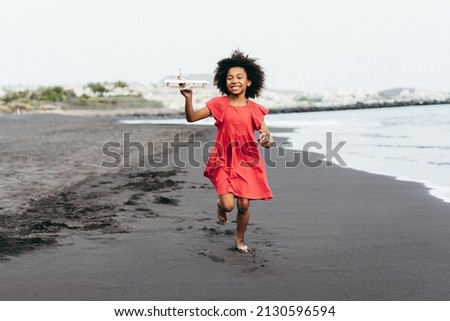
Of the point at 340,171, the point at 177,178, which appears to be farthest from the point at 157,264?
the point at 340,171

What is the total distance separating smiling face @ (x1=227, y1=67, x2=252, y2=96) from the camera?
480 cm

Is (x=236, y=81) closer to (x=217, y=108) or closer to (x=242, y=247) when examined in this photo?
(x=217, y=108)

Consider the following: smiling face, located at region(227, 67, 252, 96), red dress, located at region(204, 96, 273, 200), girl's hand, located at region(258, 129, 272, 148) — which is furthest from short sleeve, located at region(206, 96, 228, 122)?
girl's hand, located at region(258, 129, 272, 148)

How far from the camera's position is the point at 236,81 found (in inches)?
189

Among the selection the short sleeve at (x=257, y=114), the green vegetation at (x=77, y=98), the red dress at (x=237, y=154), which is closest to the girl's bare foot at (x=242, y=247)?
the red dress at (x=237, y=154)

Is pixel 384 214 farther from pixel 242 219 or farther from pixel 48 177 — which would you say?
pixel 48 177

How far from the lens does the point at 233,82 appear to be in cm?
480

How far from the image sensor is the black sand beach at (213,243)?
3.67 meters

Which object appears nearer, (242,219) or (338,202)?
(242,219)

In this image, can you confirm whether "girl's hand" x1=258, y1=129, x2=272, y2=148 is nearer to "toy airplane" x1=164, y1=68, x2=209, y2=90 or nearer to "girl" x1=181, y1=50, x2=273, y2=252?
"girl" x1=181, y1=50, x2=273, y2=252

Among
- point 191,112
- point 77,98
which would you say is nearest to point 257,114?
point 191,112

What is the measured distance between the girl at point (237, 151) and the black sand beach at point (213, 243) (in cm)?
40

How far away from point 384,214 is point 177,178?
392cm
